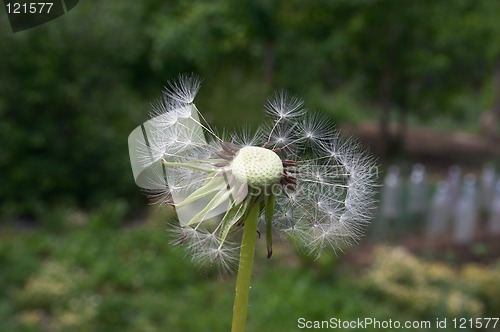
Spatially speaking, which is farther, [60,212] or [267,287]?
[60,212]

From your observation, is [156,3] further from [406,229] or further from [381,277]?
[381,277]

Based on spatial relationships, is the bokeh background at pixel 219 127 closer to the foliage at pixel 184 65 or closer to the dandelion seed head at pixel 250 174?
the foliage at pixel 184 65

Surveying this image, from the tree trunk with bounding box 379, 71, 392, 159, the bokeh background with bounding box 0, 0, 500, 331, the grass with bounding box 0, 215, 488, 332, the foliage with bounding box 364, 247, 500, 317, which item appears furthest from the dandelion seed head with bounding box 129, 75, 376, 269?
the tree trunk with bounding box 379, 71, 392, 159

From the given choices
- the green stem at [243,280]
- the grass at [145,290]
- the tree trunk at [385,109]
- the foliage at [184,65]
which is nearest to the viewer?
the green stem at [243,280]

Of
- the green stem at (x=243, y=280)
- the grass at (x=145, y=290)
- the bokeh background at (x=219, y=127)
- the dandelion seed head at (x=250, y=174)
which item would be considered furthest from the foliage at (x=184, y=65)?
the green stem at (x=243, y=280)

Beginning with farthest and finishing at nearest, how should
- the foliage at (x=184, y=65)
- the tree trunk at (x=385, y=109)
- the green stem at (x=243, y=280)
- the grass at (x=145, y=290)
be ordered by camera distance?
the tree trunk at (x=385, y=109), the foliage at (x=184, y=65), the grass at (x=145, y=290), the green stem at (x=243, y=280)

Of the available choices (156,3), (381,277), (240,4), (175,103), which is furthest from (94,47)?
(175,103)

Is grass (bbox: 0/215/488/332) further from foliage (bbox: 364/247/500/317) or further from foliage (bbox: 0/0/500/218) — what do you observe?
foliage (bbox: 0/0/500/218)
